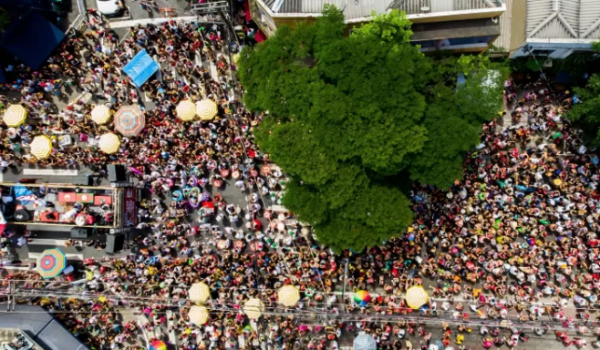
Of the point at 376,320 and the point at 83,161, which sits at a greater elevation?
the point at 83,161

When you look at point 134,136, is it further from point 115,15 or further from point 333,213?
point 333,213

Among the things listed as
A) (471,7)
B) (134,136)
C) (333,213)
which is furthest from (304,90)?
(134,136)

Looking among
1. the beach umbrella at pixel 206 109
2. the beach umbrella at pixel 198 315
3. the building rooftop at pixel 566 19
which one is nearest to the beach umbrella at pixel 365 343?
the beach umbrella at pixel 198 315

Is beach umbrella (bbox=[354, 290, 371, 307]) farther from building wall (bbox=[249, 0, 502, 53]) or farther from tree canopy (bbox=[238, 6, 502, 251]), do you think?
building wall (bbox=[249, 0, 502, 53])

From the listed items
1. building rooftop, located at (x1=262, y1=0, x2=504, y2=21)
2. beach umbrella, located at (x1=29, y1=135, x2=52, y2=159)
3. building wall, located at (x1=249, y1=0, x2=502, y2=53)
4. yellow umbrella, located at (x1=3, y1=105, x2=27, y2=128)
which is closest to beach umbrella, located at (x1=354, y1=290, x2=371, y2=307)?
building wall, located at (x1=249, y1=0, x2=502, y2=53)

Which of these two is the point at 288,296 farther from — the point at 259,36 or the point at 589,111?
the point at 589,111

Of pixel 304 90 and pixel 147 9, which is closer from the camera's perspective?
pixel 304 90
